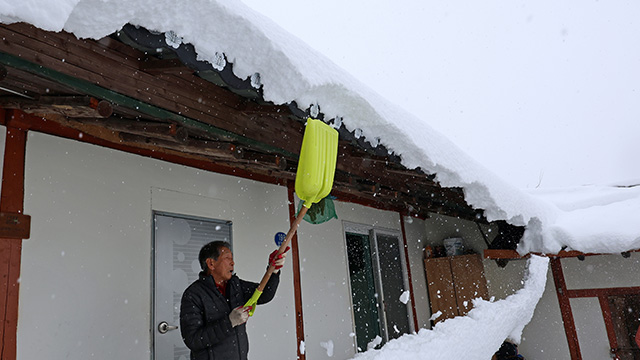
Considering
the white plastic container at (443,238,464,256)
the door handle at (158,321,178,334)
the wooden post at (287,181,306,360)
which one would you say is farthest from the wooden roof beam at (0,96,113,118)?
the white plastic container at (443,238,464,256)

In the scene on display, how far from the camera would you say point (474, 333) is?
4.45m

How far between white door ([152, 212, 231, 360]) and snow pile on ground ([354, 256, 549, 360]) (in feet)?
5.53

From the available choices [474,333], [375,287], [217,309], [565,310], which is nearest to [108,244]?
[217,309]

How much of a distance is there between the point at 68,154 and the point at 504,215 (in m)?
4.54

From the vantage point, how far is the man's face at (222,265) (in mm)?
3062

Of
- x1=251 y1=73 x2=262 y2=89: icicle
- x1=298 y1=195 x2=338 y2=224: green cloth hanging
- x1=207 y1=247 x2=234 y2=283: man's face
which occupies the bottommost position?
x1=207 y1=247 x2=234 y2=283: man's face

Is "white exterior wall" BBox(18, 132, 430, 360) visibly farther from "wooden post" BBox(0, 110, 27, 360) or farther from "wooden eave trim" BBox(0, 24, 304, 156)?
"wooden eave trim" BBox(0, 24, 304, 156)

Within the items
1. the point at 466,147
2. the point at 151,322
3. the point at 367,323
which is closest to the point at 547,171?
the point at 466,147

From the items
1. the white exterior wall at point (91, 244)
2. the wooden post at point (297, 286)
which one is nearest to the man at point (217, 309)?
the white exterior wall at point (91, 244)

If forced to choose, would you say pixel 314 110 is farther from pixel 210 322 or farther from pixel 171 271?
pixel 171 271

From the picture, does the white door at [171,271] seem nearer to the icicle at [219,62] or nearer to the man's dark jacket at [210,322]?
the man's dark jacket at [210,322]

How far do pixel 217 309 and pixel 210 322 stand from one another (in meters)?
0.10

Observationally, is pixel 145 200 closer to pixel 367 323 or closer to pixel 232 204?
pixel 232 204

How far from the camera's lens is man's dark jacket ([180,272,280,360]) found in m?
2.69
